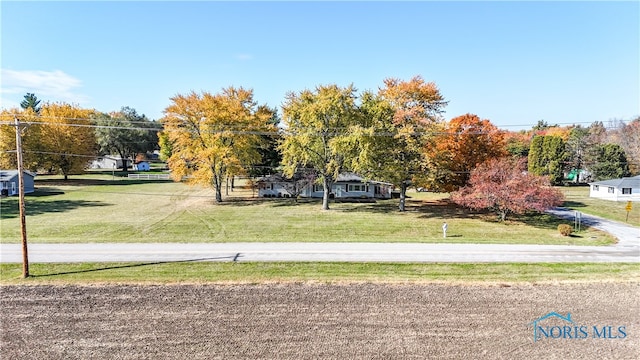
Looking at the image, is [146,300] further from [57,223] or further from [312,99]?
[312,99]

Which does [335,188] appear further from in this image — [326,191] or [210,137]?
[210,137]

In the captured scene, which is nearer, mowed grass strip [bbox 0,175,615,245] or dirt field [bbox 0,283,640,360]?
dirt field [bbox 0,283,640,360]

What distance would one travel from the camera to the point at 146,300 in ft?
46.2

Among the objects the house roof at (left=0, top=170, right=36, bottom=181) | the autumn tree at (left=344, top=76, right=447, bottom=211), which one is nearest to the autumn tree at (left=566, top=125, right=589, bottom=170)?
the autumn tree at (left=344, top=76, right=447, bottom=211)

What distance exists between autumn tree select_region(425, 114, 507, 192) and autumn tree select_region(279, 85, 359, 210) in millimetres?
9223

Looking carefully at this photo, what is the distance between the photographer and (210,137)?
38344 mm

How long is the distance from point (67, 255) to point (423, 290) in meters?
17.9

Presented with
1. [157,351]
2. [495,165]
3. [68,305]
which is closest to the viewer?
[157,351]

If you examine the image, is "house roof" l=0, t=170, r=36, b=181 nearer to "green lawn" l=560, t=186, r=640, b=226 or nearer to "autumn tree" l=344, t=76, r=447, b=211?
"autumn tree" l=344, t=76, r=447, b=211

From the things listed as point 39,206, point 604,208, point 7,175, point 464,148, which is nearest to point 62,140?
point 7,175

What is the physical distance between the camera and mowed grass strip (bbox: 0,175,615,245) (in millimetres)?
24141

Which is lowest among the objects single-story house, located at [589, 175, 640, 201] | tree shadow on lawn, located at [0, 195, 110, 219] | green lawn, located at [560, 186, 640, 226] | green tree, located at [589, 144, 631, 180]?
green lawn, located at [560, 186, 640, 226]

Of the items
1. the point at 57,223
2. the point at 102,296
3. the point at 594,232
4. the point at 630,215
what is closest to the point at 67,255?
the point at 102,296

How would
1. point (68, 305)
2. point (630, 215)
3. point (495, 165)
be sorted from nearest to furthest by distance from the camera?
point (68, 305), point (495, 165), point (630, 215)
